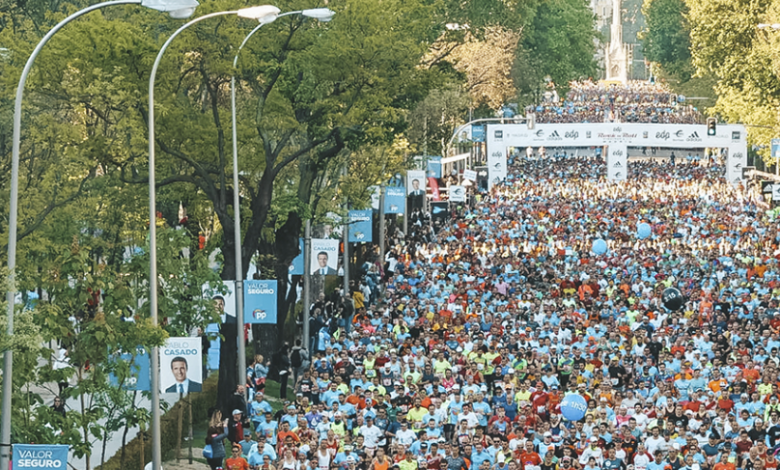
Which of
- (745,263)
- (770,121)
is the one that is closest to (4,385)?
(745,263)

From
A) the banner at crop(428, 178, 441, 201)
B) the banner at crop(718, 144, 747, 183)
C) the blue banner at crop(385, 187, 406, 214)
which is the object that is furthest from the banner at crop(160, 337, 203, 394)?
the banner at crop(718, 144, 747, 183)

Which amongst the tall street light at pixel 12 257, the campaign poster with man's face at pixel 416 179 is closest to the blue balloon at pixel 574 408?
the tall street light at pixel 12 257

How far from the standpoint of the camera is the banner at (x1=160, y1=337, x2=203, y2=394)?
20.7 meters

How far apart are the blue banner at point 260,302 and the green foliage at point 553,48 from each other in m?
55.0

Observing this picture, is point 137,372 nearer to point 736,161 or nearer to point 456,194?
point 456,194

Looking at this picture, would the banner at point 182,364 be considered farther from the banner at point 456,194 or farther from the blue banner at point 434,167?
the blue banner at point 434,167

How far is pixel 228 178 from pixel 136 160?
2.02 metres

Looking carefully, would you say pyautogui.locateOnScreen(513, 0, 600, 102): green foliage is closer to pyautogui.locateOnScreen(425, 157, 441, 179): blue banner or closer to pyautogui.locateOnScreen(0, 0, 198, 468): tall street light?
pyautogui.locateOnScreen(425, 157, 441, 179): blue banner

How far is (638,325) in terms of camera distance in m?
28.6

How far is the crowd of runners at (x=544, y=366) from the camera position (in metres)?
19.3

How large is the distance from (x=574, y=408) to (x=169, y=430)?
22.6 feet

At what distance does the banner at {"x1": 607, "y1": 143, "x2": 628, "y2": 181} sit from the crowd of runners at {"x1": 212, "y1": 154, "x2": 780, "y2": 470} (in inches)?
870

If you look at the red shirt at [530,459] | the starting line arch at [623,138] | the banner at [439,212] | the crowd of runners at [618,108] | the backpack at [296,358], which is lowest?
the backpack at [296,358]

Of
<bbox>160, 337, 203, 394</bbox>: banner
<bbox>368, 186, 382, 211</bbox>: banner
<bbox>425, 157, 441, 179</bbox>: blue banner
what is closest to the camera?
<bbox>160, 337, 203, 394</bbox>: banner
